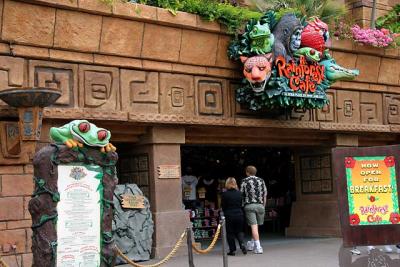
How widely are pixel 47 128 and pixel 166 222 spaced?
304 centimetres

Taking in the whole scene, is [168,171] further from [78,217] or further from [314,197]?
[78,217]

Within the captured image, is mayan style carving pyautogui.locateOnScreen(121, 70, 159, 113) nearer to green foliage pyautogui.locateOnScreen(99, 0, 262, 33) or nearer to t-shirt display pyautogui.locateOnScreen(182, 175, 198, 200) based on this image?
green foliage pyautogui.locateOnScreen(99, 0, 262, 33)

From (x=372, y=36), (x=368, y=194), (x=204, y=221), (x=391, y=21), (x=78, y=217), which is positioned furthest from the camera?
(x=391, y=21)

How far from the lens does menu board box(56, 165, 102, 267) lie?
7.32 meters

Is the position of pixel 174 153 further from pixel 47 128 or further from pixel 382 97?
pixel 382 97

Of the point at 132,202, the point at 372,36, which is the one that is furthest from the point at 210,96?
the point at 372,36

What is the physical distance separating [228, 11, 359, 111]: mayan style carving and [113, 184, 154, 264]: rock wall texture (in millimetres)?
3282

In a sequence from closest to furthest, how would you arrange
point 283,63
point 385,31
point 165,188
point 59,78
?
point 59,78 → point 165,188 → point 283,63 → point 385,31

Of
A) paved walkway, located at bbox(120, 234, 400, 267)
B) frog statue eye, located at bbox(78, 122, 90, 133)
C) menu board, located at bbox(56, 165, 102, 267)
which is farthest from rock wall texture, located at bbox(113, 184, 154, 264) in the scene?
frog statue eye, located at bbox(78, 122, 90, 133)

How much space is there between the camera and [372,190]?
336 inches

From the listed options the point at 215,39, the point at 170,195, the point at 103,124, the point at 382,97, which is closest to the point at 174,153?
the point at 170,195

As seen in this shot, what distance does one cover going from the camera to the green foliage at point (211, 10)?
13133 mm

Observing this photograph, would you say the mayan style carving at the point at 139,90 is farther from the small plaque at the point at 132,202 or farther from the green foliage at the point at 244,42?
the green foliage at the point at 244,42

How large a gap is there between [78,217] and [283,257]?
6.16 m
